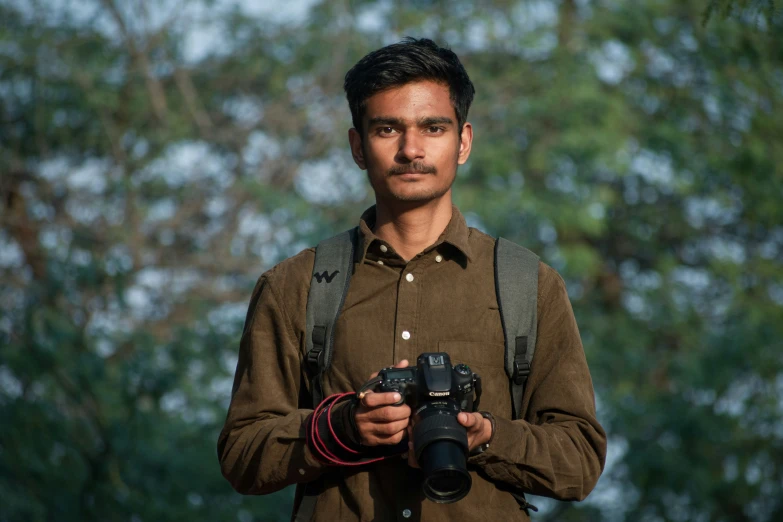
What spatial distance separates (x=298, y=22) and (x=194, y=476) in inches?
239

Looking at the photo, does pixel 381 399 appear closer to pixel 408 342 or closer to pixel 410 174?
pixel 408 342

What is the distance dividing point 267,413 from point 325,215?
9.24 m

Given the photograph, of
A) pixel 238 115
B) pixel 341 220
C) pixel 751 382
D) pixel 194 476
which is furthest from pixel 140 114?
pixel 751 382

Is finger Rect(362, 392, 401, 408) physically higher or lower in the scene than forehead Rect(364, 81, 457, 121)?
lower

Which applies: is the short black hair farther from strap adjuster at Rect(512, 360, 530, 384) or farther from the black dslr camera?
the black dslr camera

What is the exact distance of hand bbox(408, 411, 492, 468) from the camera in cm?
271

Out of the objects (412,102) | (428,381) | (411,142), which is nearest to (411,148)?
(411,142)

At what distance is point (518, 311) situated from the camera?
308 cm

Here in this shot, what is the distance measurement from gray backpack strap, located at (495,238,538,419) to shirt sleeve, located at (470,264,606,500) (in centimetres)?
3

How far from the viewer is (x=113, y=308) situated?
1145 cm

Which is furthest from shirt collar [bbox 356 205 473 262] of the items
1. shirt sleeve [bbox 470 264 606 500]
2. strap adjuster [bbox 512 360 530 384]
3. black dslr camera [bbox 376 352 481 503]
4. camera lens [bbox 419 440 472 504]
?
camera lens [bbox 419 440 472 504]

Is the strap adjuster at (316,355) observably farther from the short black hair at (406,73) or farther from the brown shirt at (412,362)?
the short black hair at (406,73)

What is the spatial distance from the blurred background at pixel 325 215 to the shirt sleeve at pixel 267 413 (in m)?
6.19

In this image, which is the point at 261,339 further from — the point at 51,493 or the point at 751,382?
the point at 751,382
